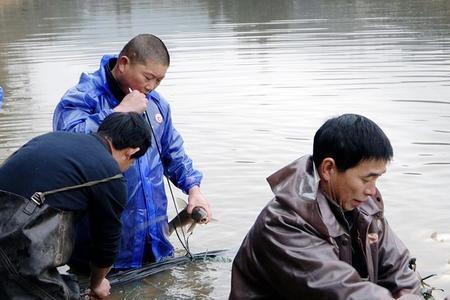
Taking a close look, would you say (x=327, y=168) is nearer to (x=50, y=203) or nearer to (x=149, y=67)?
(x=50, y=203)

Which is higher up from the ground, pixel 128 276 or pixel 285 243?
pixel 285 243

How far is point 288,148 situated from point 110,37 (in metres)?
14.4

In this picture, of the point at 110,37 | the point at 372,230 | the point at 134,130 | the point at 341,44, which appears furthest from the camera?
the point at 110,37

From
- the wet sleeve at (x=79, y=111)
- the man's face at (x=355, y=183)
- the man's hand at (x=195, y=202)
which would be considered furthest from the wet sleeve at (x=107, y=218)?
the man's face at (x=355, y=183)

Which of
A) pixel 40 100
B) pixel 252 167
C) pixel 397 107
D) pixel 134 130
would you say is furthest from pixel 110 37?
pixel 134 130

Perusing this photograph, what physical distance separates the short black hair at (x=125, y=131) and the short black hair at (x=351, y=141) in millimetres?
1333

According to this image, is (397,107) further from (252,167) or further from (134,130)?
(134,130)

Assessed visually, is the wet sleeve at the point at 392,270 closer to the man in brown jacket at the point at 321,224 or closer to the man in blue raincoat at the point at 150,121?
the man in brown jacket at the point at 321,224

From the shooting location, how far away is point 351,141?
3.10 meters

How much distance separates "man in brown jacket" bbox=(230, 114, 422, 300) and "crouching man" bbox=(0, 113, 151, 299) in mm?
967

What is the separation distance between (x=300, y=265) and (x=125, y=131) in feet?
4.89

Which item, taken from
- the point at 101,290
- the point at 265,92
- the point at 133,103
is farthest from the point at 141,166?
the point at 265,92

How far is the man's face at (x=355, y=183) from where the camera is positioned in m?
3.15

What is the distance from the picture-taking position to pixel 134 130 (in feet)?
13.5
